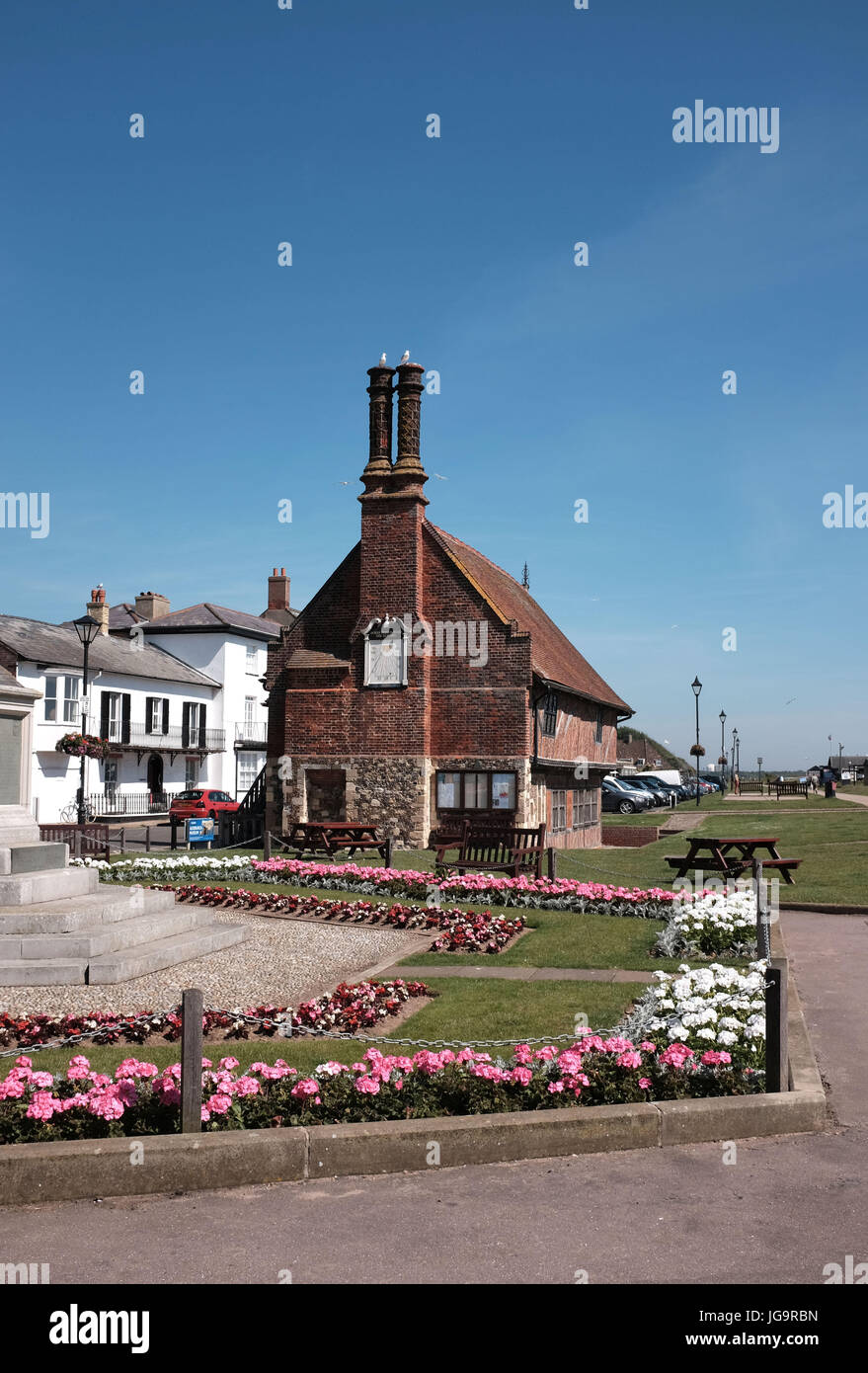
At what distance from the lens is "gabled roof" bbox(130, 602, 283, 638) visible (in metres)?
54.8

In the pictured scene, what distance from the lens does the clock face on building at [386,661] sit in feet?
92.1

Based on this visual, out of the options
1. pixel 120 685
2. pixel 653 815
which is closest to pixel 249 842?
pixel 120 685

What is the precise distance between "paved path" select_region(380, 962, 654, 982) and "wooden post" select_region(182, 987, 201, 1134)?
203 inches

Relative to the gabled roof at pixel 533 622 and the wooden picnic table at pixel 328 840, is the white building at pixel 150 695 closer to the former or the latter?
the gabled roof at pixel 533 622

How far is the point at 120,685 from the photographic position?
4738 cm

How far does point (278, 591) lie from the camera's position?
199 feet

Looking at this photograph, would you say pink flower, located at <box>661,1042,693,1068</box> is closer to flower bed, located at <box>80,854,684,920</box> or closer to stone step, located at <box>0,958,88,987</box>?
stone step, located at <box>0,958,88,987</box>

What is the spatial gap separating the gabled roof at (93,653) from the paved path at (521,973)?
106ft

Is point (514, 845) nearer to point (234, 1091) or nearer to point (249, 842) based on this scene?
A: point (249, 842)

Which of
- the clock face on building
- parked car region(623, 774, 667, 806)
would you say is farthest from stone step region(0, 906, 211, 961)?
parked car region(623, 774, 667, 806)

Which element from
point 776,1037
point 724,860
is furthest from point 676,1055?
point 724,860

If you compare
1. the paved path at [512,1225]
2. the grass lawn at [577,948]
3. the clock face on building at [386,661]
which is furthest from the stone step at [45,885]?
the clock face on building at [386,661]

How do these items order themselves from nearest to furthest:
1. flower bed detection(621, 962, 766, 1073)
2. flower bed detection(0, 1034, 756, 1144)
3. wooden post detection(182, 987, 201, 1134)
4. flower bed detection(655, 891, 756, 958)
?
wooden post detection(182, 987, 201, 1134), flower bed detection(0, 1034, 756, 1144), flower bed detection(621, 962, 766, 1073), flower bed detection(655, 891, 756, 958)

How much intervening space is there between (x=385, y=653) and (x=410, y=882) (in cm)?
1135
